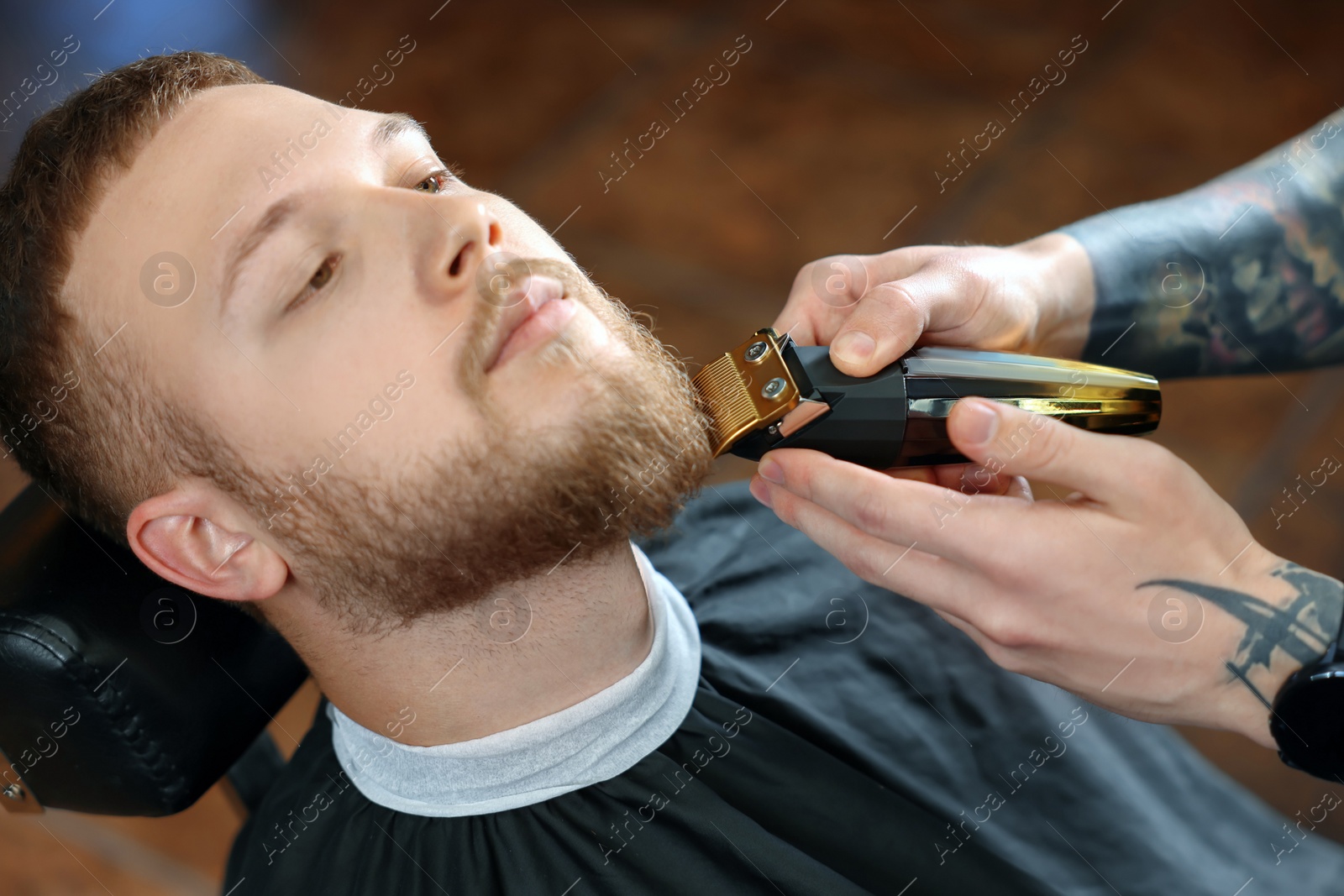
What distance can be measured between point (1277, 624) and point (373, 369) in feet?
2.84

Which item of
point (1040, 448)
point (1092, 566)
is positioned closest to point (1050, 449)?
point (1040, 448)

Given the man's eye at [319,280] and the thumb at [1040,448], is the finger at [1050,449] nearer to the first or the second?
the thumb at [1040,448]

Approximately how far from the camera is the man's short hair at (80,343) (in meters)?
0.96

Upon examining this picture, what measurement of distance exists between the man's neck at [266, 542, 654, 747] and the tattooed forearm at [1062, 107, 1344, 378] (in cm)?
74

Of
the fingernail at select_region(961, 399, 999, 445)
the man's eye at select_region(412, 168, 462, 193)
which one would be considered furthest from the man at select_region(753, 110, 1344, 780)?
the man's eye at select_region(412, 168, 462, 193)

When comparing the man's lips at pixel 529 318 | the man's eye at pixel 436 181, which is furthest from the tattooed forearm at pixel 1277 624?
the man's eye at pixel 436 181

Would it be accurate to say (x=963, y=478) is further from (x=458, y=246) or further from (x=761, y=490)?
(x=458, y=246)

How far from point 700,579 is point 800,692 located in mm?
211

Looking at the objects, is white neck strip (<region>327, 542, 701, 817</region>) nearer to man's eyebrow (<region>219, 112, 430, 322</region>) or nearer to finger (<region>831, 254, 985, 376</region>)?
finger (<region>831, 254, 985, 376</region>)

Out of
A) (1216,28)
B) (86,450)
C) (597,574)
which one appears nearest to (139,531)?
(86,450)

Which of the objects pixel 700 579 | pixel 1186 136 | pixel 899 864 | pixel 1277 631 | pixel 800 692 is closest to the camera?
pixel 1277 631

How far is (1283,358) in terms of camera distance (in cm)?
135

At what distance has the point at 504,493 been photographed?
92cm

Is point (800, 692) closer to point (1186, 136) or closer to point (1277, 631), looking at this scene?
point (1277, 631)
